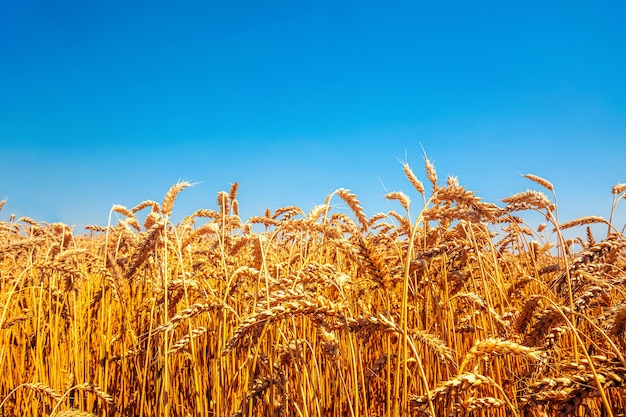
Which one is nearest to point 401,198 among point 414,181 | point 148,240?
point 414,181

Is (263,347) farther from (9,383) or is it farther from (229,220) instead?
(9,383)

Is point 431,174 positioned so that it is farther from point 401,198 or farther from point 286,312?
point 286,312

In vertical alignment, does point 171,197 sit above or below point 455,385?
above

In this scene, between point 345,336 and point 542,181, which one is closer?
point 345,336

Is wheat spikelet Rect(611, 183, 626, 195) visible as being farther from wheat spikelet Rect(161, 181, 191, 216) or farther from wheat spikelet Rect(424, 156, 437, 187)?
wheat spikelet Rect(161, 181, 191, 216)

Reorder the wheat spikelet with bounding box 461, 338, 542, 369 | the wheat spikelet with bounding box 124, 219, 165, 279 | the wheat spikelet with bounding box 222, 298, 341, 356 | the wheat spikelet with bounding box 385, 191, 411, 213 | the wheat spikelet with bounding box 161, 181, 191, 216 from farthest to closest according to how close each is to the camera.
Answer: the wheat spikelet with bounding box 385, 191, 411, 213 → the wheat spikelet with bounding box 161, 181, 191, 216 → the wheat spikelet with bounding box 124, 219, 165, 279 → the wheat spikelet with bounding box 222, 298, 341, 356 → the wheat spikelet with bounding box 461, 338, 542, 369

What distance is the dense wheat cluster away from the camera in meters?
1.49

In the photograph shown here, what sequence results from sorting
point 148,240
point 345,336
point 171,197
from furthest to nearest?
point 171,197 → point 345,336 → point 148,240

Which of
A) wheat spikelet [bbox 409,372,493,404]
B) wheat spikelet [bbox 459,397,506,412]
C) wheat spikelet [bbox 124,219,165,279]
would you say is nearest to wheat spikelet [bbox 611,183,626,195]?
wheat spikelet [bbox 459,397,506,412]

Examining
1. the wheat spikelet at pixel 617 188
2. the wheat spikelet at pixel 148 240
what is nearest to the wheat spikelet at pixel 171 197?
the wheat spikelet at pixel 148 240

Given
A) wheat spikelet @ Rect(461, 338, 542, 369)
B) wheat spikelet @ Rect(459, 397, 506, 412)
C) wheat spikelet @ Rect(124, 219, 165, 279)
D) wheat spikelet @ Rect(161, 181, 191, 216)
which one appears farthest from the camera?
wheat spikelet @ Rect(161, 181, 191, 216)

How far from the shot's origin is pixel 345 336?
2492mm

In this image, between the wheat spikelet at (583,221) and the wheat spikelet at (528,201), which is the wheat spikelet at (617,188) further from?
the wheat spikelet at (528,201)

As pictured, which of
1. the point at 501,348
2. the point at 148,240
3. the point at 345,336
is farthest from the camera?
the point at 345,336
